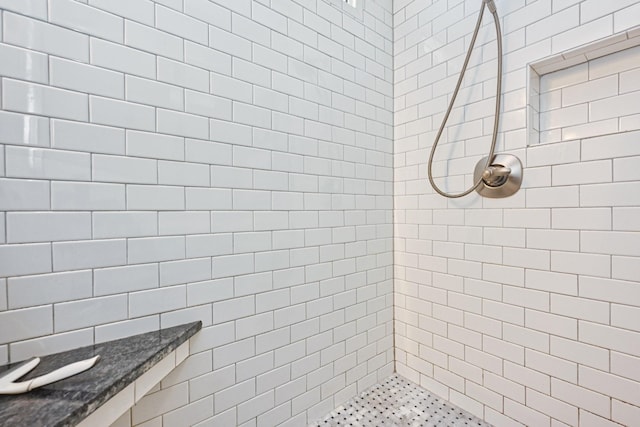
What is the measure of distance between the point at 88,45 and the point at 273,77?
0.62 m

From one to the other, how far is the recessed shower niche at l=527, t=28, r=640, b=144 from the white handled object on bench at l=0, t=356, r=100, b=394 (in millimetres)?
1726

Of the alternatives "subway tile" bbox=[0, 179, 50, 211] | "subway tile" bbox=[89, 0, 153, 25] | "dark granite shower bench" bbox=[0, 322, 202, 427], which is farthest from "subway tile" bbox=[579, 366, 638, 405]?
"subway tile" bbox=[89, 0, 153, 25]

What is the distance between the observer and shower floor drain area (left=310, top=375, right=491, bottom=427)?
4.47 ft

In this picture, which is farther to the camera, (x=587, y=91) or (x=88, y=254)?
(x=587, y=91)

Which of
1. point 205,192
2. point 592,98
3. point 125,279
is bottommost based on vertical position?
point 125,279

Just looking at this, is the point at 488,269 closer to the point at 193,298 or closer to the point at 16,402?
the point at 193,298

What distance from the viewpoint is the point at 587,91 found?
115 cm

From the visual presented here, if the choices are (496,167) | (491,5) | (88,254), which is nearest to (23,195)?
(88,254)

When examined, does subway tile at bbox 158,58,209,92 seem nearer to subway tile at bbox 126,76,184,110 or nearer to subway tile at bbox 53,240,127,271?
subway tile at bbox 126,76,184,110

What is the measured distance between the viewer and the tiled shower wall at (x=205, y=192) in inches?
30.6

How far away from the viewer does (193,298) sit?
1034 mm

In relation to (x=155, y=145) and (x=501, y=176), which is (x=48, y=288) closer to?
(x=155, y=145)

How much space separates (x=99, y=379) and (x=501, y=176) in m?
1.57

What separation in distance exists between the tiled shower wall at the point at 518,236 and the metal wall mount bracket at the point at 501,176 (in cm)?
3
